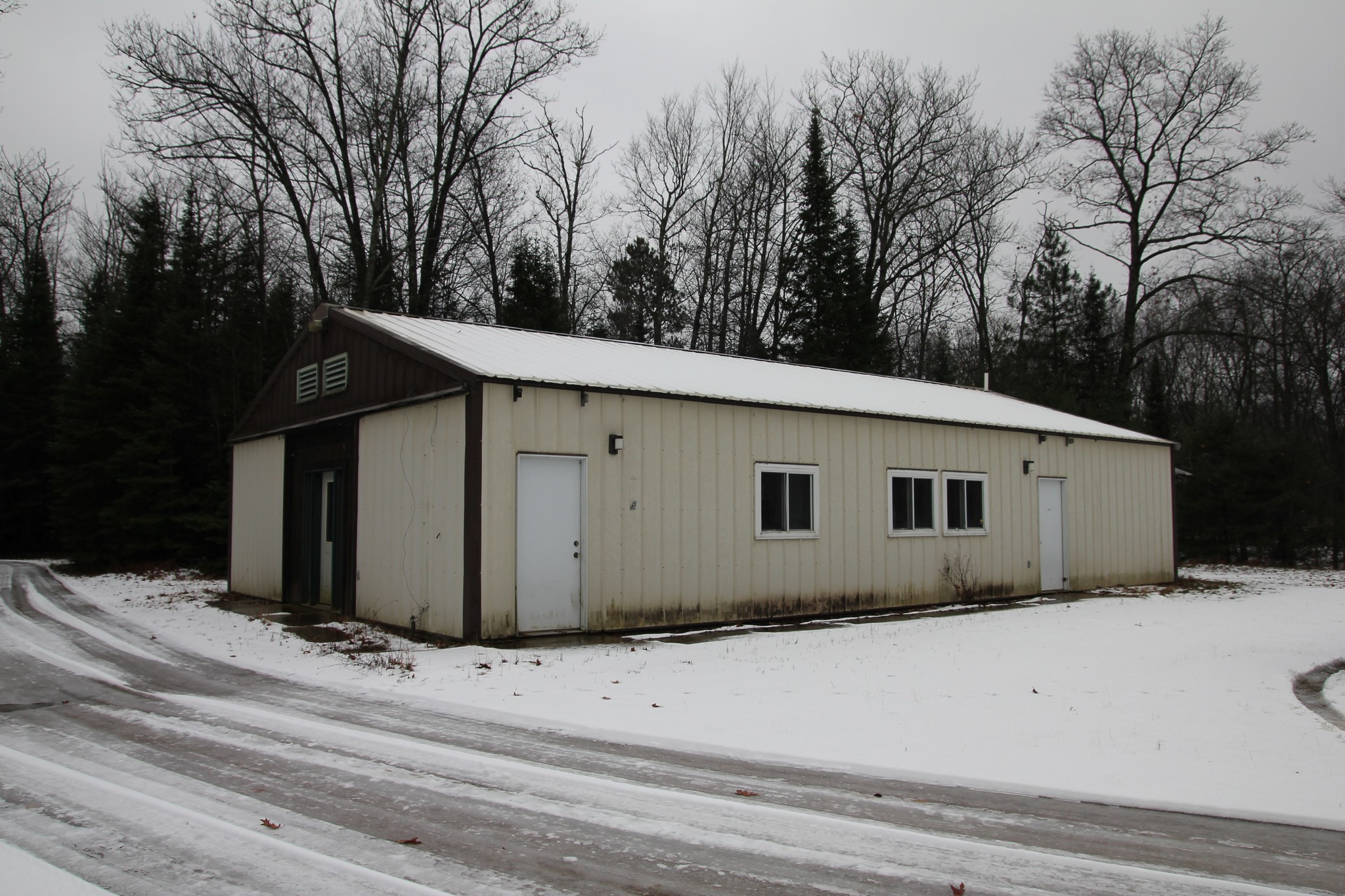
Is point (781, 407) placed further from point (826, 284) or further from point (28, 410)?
point (28, 410)

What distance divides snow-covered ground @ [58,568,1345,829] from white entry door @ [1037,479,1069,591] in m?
3.51

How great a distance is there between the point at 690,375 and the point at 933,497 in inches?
180

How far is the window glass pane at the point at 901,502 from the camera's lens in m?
14.2

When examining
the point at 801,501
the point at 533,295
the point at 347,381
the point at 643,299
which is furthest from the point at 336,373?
the point at 643,299

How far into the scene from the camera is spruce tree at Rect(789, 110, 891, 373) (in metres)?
30.0

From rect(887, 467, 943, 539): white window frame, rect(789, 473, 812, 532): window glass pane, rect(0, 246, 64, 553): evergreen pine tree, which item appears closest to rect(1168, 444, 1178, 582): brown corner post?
rect(887, 467, 943, 539): white window frame

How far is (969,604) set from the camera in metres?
14.9

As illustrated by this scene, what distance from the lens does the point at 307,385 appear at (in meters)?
14.4

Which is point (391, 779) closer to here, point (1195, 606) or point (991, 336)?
point (1195, 606)

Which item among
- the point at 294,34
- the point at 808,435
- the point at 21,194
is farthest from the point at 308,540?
the point at 21,194

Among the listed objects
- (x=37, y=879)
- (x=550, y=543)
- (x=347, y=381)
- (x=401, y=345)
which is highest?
(x=401, y=345)

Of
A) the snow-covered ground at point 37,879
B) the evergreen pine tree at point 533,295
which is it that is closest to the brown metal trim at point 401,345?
the snow-covered ground at point 37,879

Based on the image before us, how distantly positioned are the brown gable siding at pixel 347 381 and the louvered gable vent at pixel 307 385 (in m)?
0.09

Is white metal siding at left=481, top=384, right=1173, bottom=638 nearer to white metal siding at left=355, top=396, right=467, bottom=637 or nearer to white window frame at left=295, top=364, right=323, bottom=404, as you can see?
white metal siding at left=355, top=396, right=467, bottom=637
